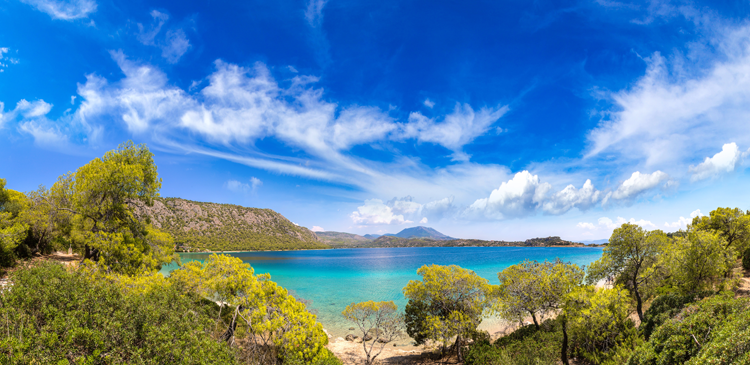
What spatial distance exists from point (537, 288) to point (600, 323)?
3.39 metres

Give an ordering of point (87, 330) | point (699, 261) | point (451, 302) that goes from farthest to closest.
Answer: point (451, 302) → point (699, 261) → point (87, 330)

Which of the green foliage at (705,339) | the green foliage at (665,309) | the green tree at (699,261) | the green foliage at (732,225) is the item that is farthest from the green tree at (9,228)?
the green foliage at (732,225)

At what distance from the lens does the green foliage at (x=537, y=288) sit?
17453 millimetres

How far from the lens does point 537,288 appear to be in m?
17.7

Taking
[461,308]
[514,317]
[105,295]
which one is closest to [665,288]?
[514,317]

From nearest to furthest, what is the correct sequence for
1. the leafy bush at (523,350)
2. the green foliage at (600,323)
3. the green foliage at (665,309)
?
1. the leafy bush at (523,350)
2. the green foliage at (600,323)
3. the green foliage at (665,309)

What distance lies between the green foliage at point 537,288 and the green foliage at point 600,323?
31.7 inches

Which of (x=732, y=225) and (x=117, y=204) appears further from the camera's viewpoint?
(x=732, y=225)

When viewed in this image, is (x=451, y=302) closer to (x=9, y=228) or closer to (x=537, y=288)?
(x=537, y=288)

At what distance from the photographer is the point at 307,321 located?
15203mm

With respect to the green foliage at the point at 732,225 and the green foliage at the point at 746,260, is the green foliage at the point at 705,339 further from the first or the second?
the green foliage at the point at 746,260

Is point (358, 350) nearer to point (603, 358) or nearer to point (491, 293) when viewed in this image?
point (491, 293)

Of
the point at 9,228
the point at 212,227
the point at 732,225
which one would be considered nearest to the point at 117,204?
the point at 9,228

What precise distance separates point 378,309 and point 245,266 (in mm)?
9959
